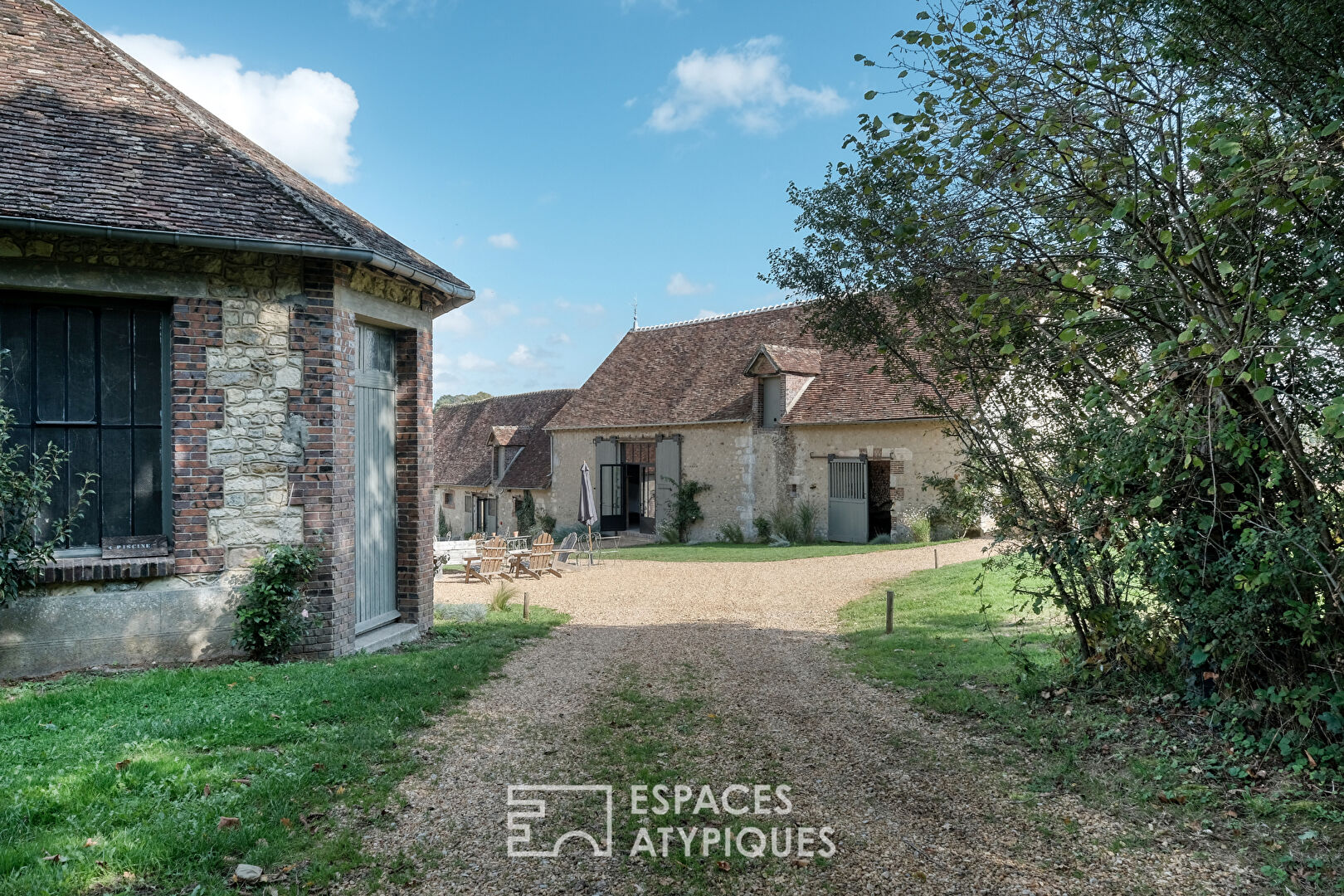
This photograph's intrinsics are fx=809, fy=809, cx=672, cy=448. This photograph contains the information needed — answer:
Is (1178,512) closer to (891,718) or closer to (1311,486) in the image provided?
(1311,486)

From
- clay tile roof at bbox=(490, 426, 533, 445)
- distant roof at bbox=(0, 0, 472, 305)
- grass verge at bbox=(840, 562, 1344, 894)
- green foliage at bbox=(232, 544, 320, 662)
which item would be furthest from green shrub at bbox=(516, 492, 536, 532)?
grass verge at bbox=(840, 562, 1344, 894)

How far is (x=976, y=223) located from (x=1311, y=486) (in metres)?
2.43

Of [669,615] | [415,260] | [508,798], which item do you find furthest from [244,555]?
[669,615]

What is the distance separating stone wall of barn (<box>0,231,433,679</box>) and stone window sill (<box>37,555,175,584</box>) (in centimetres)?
1

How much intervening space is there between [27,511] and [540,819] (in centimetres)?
506

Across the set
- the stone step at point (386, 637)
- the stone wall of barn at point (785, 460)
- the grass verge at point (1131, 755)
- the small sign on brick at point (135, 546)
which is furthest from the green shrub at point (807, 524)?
the small sign on brick at point (135, 546)

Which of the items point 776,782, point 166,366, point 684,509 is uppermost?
point 166,366

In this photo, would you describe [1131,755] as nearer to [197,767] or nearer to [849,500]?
[197,767]

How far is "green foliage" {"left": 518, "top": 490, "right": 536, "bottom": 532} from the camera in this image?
87.6ft

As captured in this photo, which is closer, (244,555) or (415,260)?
(244,555)

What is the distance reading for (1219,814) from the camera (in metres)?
3.74

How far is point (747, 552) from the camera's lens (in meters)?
18.2

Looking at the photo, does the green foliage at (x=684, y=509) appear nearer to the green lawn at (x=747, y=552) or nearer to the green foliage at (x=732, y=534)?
the green foliage at (x=732, y=534)

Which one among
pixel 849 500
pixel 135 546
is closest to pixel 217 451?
pixel 135 546
